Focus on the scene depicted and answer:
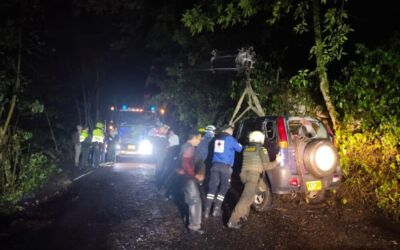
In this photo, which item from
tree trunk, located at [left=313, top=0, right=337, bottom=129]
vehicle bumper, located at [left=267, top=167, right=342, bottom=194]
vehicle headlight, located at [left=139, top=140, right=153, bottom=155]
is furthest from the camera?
vehicle headlight, located at [left=139, top=140, right=153, bottom=155]

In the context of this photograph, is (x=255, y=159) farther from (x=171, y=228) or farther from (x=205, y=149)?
(x=171, y=228)

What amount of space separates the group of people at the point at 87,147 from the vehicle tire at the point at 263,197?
10374 millimetres

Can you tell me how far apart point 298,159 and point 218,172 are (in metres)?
1.64

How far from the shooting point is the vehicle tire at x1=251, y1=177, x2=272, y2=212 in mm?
8984

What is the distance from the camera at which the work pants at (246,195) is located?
808 centimetres

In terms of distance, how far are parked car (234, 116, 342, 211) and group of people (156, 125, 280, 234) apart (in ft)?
1.44

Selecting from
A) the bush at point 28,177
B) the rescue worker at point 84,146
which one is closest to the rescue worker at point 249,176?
the bush at point 28,177

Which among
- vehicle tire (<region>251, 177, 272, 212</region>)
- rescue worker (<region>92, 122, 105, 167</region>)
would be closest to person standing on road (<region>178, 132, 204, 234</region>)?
vehicle tire (<region>251, 177, 272, 212</region>)

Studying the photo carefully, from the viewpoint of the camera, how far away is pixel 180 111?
872 inches

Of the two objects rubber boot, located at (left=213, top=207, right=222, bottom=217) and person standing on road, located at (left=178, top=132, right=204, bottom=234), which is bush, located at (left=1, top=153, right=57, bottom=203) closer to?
person standing on road, located at (left=178, top=132, right=204, bottom=234)

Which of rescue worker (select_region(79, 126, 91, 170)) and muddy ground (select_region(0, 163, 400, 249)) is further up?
rescue worker (select_region(79, 126, 91, 170))

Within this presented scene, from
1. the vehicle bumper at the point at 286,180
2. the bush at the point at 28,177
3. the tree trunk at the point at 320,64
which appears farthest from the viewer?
the bush at the point at 28,177

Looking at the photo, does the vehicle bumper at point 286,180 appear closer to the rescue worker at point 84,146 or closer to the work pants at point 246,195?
the work pants at point 246,195

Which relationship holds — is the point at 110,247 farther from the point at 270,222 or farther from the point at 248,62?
the point at 248,62
